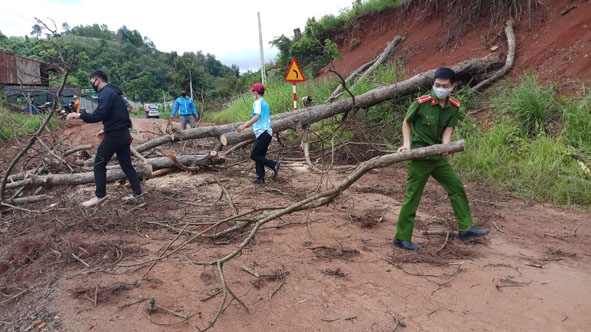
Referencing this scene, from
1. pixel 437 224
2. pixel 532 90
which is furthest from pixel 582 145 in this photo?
pixel 437 224

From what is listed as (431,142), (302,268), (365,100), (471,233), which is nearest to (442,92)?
(431,142)

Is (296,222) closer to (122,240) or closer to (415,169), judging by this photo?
(415,169)

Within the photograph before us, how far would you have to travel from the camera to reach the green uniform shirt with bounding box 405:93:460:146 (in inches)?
147

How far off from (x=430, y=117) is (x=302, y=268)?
179 centimetres

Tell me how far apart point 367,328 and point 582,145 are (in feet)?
16.7

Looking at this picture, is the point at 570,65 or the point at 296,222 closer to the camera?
the point at 296,222

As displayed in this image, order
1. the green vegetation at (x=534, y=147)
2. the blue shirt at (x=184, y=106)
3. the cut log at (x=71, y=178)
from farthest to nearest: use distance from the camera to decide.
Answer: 1. the blue shirt at (x=184, y=106)
2. the cut log at (x=71, y=178)
3. the green vegetation at (x=534, y=147)

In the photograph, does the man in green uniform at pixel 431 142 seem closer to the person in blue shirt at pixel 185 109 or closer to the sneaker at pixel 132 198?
the sneaker at pixel 132 198

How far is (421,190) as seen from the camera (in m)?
3.76

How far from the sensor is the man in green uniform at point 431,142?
3701mm

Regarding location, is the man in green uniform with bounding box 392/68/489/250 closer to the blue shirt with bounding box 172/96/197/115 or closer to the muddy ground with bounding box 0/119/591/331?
the muddy ground with bounding box 0/119/591/331

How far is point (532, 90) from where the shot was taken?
7031 mm

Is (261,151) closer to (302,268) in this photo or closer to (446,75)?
(302,268)

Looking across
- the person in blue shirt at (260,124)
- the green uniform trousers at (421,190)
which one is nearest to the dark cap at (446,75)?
the green uniform trousers at (421,190)
